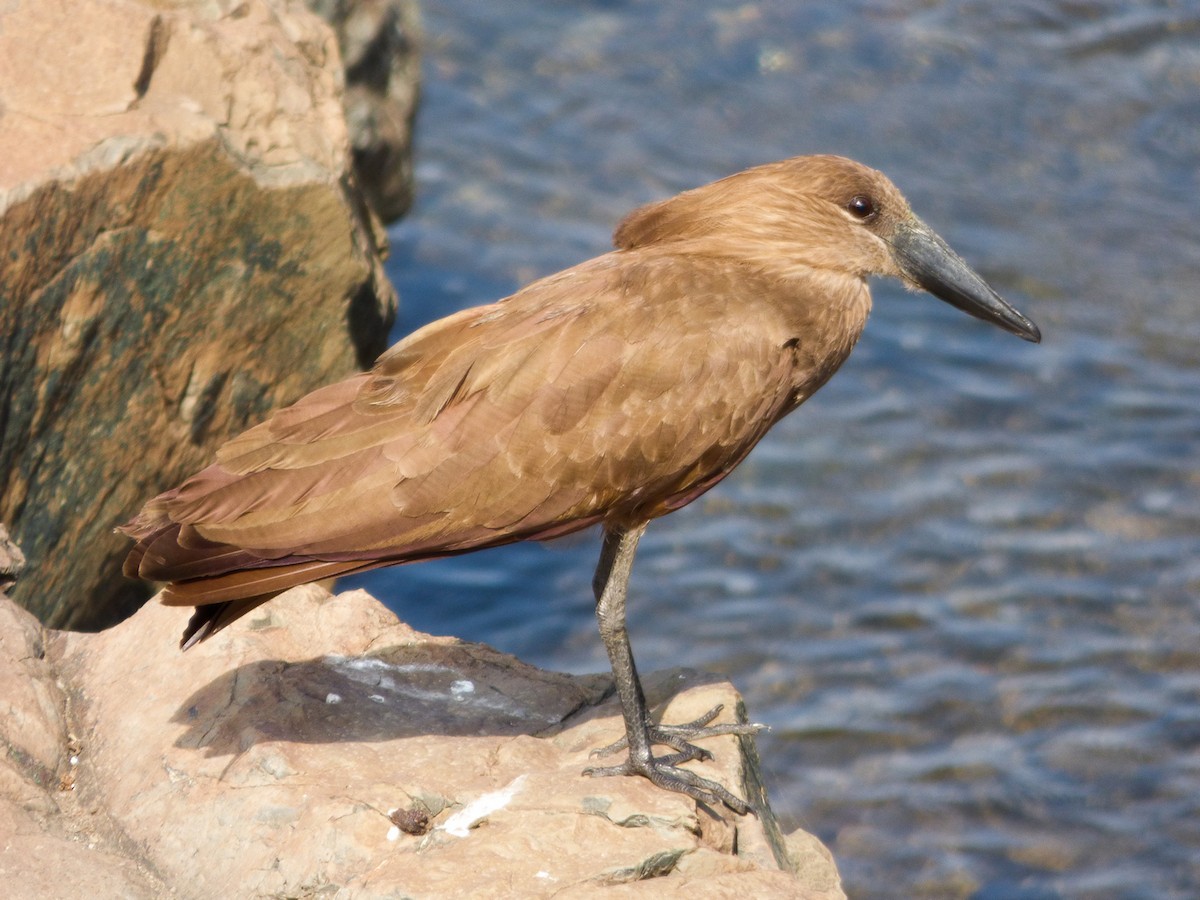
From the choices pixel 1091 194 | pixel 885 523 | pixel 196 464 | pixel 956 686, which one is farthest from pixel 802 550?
pixel 1091 194

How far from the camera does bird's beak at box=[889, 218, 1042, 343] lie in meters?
5.23

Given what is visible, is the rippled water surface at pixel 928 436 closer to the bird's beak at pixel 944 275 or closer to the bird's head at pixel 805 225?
the bird's head at pixel 805 225

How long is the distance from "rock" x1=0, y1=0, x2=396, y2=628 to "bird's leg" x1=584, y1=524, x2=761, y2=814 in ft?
7.43

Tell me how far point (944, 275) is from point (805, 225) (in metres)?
0.58

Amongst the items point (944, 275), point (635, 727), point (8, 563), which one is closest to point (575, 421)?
point (635, 727)

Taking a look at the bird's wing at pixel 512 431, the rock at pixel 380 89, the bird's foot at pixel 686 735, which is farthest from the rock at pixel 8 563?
the rock at pixel 380 89

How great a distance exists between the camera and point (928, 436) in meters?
8.58

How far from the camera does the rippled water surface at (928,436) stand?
22.1ft

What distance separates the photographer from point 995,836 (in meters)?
6.48

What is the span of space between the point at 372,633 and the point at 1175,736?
3756 mm

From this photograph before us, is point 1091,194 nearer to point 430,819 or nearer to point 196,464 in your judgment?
point 196,464

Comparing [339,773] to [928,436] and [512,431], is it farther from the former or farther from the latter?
[928,436]

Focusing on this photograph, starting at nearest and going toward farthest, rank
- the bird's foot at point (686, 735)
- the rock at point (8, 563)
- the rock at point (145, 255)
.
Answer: the bird's foot at point (686, 735) → the rock at point (8, 563) → the rock at point (145, 255)

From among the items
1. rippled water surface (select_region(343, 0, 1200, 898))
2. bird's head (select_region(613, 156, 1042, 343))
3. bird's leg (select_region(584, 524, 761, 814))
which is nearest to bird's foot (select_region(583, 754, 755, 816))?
bird's leg (select_region(584, 524, 761, 814))
